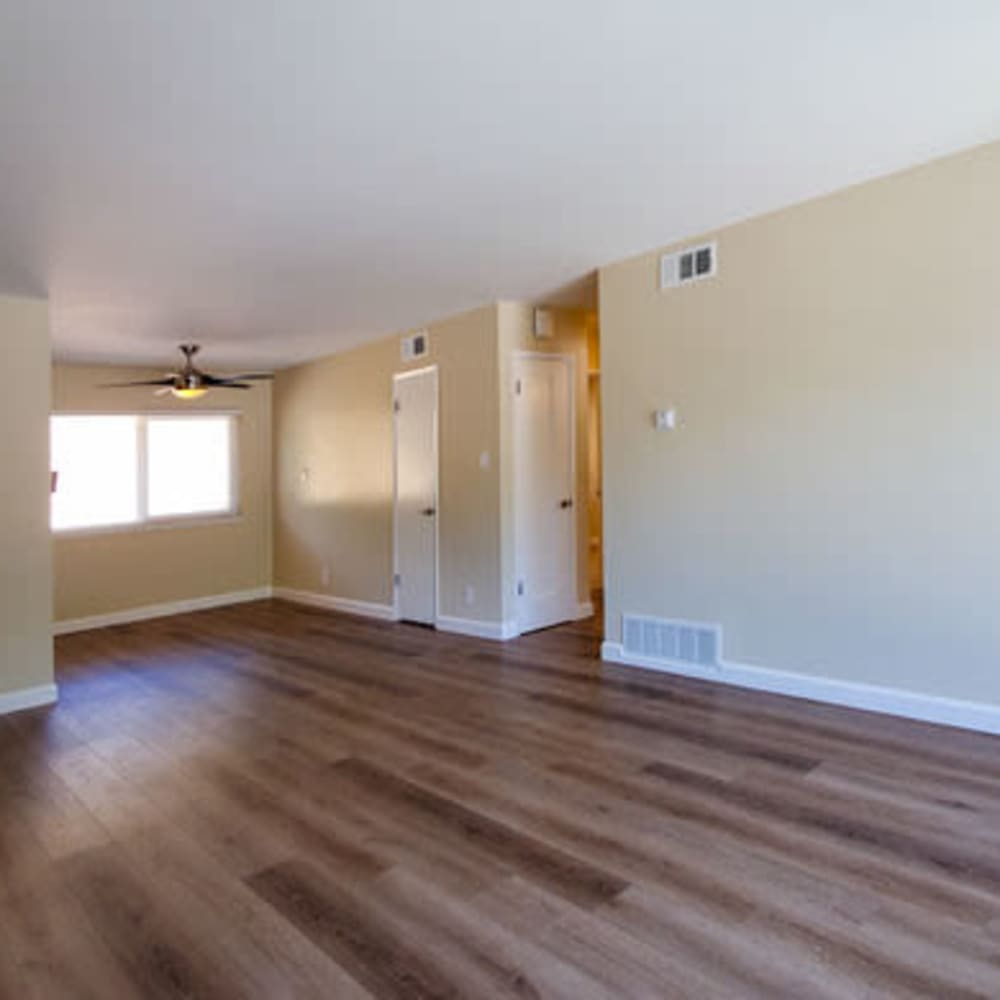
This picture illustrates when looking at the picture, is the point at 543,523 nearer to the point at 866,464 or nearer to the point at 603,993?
the point at 866,464

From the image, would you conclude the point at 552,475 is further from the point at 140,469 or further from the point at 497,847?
the point at 140,469

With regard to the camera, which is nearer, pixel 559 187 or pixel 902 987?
pixel 902 987

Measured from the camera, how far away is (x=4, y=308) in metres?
4.32

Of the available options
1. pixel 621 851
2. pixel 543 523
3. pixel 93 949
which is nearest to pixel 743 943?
pixel 621 851

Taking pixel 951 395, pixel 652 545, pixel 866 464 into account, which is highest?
pixel 951 395

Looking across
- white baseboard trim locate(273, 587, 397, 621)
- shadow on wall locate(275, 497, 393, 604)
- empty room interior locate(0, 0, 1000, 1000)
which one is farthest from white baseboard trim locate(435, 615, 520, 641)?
shadow on wall locate(275, 497, 393, 604)

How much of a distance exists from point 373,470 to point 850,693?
441 centimetres

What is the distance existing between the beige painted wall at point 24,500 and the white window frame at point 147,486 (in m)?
2.46

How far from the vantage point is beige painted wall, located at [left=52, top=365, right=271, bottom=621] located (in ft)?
22.0

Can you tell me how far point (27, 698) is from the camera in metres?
4.35

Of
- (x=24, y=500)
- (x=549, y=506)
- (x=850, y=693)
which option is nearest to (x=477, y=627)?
(x=549, y=506)

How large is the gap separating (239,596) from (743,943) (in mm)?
6824

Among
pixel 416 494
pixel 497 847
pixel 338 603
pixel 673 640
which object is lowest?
pixel 497 847

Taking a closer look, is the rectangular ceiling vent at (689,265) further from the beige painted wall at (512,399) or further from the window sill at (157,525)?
the window sill at (157,525)
